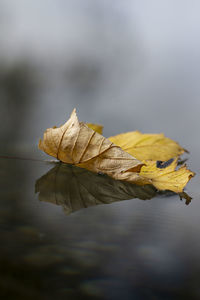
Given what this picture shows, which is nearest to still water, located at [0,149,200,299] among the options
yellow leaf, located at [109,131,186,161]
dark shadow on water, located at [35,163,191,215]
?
dark shadow on water, located at [35,163,191,215]

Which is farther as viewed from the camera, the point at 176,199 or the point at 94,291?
the point at 176,199

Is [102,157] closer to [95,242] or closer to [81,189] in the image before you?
[81,189]

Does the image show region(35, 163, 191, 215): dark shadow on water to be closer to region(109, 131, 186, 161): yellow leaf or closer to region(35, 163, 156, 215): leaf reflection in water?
region(35, 163, 156, 215): leaf reflection in water

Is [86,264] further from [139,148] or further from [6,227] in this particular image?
[139,148]

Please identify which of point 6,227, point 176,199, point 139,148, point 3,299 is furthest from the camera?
point 139,148

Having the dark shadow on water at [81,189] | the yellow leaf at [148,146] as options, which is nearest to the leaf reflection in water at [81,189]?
the dark shadow on water at [81,189]

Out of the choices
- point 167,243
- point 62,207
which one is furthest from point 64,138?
point 167,243
